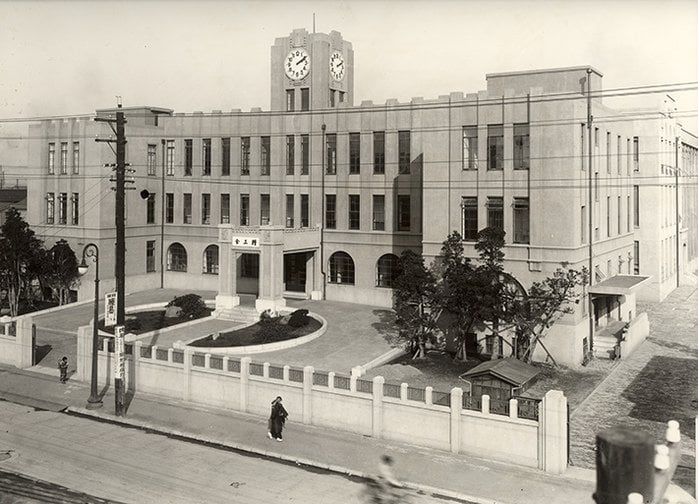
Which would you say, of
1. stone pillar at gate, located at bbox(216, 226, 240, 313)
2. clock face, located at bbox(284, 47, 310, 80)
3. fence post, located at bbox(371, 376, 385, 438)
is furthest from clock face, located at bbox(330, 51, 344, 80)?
fence post, located at bbox(371, 376, 385, 438)

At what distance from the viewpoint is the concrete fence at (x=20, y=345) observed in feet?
106

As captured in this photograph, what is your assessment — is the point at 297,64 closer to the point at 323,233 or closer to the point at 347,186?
the point at 347,186

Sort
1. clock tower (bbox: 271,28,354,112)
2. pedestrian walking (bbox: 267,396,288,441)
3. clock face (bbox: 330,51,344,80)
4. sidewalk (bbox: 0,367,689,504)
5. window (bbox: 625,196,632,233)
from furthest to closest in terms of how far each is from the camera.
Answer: clock face (bbox: 330,51,344,80)
clock tower (bbox: 271,28,354,112)
window (bbox: 625,196,632,233)
pedestrian walking (bbox: 267,396,288,441)
sidewalk (bbox: 0,367,689,504)

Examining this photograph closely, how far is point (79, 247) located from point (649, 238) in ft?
143

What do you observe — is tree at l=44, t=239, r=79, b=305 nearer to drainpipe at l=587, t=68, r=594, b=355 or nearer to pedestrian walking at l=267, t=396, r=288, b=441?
pedestrian walking at l=267, t=396, r=288, b=441

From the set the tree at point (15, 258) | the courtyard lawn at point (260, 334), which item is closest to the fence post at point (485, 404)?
the courtyard lawn at point (260, 334)

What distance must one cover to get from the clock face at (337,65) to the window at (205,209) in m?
13.9

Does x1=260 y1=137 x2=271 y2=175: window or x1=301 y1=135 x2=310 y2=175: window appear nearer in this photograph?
x1=301 y1=135 x2=310 y2=175: window

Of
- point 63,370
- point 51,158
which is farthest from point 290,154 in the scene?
point 63,370

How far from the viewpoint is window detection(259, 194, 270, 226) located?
4933cm

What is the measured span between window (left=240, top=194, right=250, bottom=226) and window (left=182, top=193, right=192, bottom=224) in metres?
4.68

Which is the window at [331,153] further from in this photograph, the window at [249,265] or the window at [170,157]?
the window at [170,157]

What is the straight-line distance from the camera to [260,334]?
35.8 m

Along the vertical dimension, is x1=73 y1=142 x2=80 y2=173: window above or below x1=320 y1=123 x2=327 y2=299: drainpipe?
above
